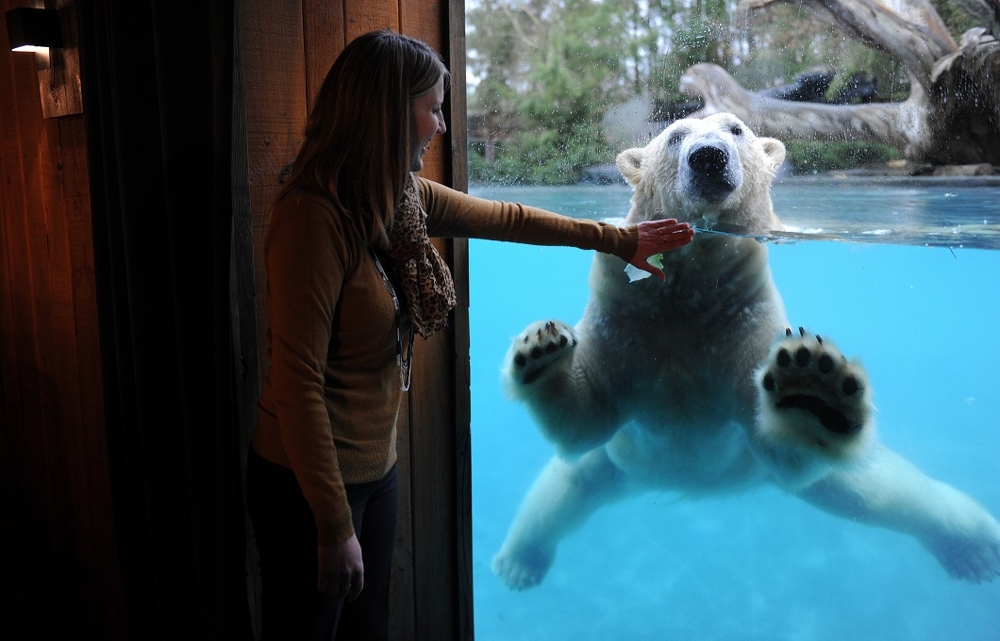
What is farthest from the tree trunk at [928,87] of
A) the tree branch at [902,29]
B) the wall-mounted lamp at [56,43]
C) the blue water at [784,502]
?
the wall-mounted lamp at [56,43]

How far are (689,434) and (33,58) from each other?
6.64 ft

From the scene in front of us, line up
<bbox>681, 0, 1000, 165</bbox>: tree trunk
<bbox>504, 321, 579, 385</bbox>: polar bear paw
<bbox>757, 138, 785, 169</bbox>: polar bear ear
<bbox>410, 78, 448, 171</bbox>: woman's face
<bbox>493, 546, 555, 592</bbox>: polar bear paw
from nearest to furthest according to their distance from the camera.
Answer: <bbox>410, 78, 448, 171</bbox>: woman's face
<bbox>681, 0, 1000, 165</bbox>: tree trunk
<bbox>757, 138, 785, 169</bbox>: polar bear ear
<bbox>504, 321, 579, 385</bbox>: polar bear paw
<bbox>493, 546, 555, 592</bbox>: polar bear paw

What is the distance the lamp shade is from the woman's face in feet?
3.93

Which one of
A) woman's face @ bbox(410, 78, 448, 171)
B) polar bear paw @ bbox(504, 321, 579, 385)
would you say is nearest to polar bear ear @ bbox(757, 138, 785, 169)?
polar bear paw @ bbox(504, 321, 579, 385)

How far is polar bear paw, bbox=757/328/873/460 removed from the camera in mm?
1535

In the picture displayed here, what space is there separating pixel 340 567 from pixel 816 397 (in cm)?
108

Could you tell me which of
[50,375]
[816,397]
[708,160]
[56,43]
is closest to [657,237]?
[708,160]

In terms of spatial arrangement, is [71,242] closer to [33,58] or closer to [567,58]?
[33,58]

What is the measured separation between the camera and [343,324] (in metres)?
1.09

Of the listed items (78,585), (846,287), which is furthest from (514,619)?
(846,287)

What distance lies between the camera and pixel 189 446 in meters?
1.50

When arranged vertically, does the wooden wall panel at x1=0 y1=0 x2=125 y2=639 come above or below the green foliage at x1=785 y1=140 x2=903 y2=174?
below

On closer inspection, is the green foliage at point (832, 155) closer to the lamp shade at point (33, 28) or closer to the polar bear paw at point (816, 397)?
the polar bear paw at point (816, 397)

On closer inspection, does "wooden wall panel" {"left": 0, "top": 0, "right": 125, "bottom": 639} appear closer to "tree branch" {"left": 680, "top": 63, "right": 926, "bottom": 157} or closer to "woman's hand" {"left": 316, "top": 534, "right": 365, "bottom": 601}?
"woman's hand" {"left": 316, "top": 534, "right": 365, "bottom": 601}
